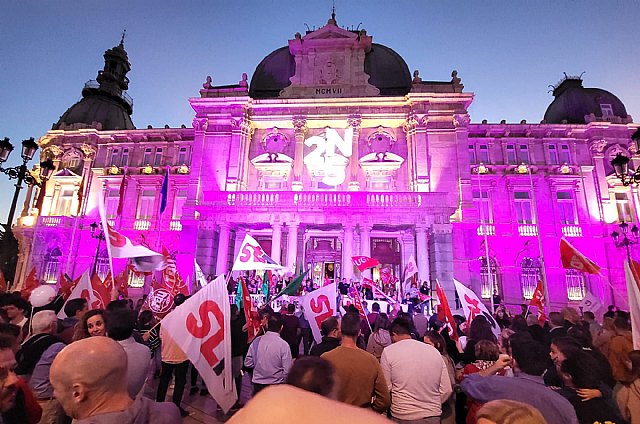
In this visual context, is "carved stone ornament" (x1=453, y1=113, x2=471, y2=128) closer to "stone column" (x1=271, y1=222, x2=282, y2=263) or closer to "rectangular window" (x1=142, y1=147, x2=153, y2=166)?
"stone column" (x1=271, y1=222, x2=282, y2=263)

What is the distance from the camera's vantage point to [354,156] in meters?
26.2

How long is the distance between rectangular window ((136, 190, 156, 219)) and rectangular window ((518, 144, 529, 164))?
32041mm

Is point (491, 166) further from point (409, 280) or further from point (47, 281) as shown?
point (47, 281)

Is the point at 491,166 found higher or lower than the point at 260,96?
lower

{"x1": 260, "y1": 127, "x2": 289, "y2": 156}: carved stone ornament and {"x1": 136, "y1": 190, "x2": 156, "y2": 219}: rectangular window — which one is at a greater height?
{"x1": 260, "y1": 127, "x2": 289, "y2": 156}: carved stone ornament

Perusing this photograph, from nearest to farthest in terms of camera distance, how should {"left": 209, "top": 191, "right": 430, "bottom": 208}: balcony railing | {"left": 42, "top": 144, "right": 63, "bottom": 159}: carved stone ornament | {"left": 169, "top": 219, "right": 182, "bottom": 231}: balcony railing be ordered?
{"left": 209, "top": 191, "right": 430, "bottom": 208}: balcony railing → {"left": 169, "top": 219, "right": 182, "bottom": 231}: balcony railing → {"left": 42, "top": 144, "right": 63, "bottom": 159}: carved stone ornament

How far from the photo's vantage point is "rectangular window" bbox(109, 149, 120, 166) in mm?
32375

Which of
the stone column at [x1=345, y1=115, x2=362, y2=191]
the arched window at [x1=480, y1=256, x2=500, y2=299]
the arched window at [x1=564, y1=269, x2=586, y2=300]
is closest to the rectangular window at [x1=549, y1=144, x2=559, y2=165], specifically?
the arched window at [x1=564, y1=269, x2=586, y2=300]

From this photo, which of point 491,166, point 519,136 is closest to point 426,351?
point 491,166

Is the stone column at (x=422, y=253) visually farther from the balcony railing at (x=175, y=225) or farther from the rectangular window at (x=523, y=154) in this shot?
the balcony railing at (x=175, y=225)

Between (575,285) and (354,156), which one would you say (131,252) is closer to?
(354,156)

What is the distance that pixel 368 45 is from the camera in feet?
95.0

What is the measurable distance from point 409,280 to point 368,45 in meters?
21.5

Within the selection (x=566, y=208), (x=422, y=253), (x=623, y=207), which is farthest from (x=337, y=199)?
(x=623, y=207)
